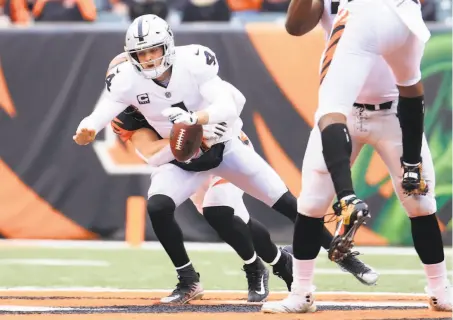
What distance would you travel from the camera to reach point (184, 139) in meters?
5.01

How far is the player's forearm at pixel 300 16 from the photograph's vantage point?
4313 mm

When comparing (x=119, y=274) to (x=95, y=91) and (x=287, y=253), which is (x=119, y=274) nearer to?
(x=287, y=253)

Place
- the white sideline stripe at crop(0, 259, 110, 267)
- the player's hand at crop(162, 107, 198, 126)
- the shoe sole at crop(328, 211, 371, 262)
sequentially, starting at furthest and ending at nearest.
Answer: the white sideline stripe at crop(0, 259, 110, 267) → the player's hand at crop(162, 107, 198, 126) → the shoe sole at crop(328, 211, 371, 262)

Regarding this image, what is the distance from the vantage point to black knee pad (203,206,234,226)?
5.42m

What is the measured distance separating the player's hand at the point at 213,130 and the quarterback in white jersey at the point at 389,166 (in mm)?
944

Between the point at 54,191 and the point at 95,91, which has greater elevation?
the point at 95,91

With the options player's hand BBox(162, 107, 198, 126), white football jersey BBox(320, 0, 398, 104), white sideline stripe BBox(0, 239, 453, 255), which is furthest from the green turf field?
white football jersey BBox(320, 0, 398, 104)

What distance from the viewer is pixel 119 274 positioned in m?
6.65

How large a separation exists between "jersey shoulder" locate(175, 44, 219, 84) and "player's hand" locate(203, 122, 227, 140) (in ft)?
0.79

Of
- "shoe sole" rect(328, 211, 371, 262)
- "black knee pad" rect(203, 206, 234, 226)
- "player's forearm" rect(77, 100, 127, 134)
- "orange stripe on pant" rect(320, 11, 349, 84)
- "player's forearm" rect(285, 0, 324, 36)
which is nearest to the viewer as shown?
"shoe sole" rect(328, 211, 371, 262)

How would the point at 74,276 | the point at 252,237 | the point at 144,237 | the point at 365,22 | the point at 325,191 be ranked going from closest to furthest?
the point at 365,22 < the point at 325,191 < the point at 252,237 < the point at 74,276 < the point at 144,237

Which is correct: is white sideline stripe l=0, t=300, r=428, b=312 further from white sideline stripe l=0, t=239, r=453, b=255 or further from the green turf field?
white sideline stripe l=0, t=239, r=453, b=255

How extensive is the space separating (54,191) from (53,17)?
2.05 metres

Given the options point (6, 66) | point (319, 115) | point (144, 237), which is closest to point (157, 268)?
point (144, 237)
